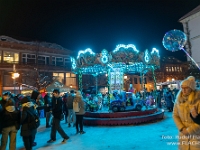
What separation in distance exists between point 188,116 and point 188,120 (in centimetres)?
7

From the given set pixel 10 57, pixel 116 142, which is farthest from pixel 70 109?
pixel 10 57

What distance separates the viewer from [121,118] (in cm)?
906

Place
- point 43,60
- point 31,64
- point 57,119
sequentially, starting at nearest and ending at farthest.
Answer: point 57,119 → point 31,64 → point 43,60

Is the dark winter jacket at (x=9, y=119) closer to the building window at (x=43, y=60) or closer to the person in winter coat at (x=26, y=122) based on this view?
the person in winter coat at (x=26, y=122)

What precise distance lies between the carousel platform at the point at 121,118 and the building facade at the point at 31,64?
19205 millimetres

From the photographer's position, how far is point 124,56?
1051 cm

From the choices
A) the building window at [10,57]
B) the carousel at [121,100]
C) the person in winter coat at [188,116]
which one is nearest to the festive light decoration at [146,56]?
the carousel at [121,100]

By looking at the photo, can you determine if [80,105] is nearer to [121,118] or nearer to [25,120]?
[121,118]

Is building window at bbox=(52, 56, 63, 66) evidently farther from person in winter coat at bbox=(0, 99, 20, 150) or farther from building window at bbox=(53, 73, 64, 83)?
person in winter coat at bbox=(0, 99, 20, 150)

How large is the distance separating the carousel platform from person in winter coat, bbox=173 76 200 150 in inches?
237

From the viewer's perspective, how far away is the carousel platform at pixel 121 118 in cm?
891

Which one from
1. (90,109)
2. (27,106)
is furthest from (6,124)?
(90,109)

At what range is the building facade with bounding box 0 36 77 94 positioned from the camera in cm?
2802

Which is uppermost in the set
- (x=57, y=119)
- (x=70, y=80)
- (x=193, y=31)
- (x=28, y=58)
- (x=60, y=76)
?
(x=193, y=31)
